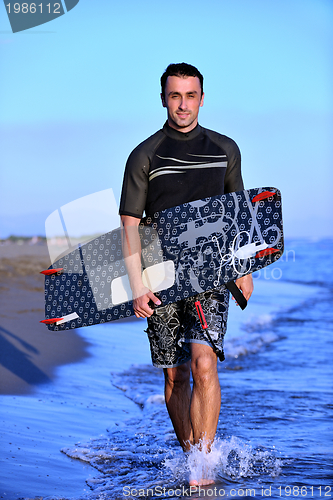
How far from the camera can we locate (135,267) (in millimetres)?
2691

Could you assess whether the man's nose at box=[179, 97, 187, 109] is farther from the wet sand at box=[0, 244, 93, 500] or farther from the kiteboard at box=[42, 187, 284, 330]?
the wet sand at box=[0, 244, 93, 500]

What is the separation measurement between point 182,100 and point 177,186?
17.2 inches

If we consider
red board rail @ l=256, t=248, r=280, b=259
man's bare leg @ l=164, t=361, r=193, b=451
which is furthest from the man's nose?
man's bare leg @ l=164, t=361, r=193, b=451

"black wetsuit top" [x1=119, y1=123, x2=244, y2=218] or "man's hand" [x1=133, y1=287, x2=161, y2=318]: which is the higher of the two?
"black wetsuit top" [x1=119, y1=123, x2=244, y2=218]

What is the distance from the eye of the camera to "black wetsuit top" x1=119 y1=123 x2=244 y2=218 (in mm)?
2682

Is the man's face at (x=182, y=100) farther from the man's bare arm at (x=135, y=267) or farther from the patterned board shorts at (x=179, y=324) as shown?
the patterned board shorts at (x=179, y=324)

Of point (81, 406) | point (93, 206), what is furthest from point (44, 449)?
point (93, 206)

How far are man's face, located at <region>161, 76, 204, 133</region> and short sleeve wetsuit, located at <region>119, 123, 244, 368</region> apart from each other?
0.20 feet

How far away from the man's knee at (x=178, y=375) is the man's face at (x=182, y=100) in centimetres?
123

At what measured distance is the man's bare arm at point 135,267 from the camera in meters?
2.66

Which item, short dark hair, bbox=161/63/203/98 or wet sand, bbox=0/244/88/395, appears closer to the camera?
short dark hair, bbox=161/63/203/98

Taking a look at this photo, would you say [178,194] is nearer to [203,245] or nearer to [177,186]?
[177,186]

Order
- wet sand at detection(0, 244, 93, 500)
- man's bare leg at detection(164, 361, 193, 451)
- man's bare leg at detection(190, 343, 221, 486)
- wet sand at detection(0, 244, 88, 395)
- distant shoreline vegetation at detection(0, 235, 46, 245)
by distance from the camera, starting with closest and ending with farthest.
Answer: man's bare leg at detection(190, 343, 221, 486) < wet sand at detection(0, 244, 93, 500) < man's bare leg at detection(164, 361, 193, 451) < wet sand at detection(0, 244, 88, 395) < distant shoreline vegetation at detection(0, 235, 46, 245)

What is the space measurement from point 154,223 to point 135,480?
51.2 inches
